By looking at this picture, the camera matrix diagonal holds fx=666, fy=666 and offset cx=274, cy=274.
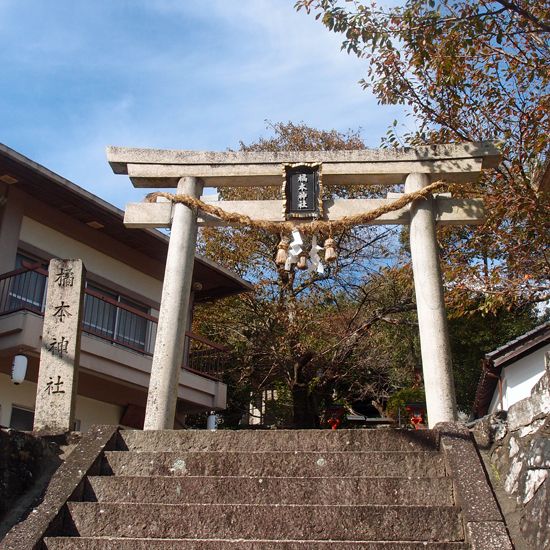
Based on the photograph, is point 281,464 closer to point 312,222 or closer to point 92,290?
point 312,222

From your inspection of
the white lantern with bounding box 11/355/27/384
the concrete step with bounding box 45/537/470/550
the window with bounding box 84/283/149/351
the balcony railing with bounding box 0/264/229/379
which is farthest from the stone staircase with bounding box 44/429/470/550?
the window with bounding box 84/283/149/351

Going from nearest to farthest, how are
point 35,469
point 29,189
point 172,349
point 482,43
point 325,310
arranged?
point 35,469
point 172,349
point 482,43
point 29,189
point 325,310

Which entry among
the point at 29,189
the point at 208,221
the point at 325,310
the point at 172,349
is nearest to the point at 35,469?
the point at 172,349

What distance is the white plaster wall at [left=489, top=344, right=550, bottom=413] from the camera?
15.0 m

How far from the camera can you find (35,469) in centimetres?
605

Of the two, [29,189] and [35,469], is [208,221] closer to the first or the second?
[35,469]

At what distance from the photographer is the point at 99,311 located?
45.0 feet

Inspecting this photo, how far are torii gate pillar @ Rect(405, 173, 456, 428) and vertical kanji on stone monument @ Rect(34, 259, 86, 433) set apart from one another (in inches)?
153

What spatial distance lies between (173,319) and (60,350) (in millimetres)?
1407

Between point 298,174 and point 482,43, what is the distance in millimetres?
3632

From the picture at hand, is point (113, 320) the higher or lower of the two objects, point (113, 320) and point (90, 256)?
the lower

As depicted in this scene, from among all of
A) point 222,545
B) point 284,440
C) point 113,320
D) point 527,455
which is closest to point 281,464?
point 284,440

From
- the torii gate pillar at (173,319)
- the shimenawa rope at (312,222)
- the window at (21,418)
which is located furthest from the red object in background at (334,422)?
the torii gate pillar at (173,319)

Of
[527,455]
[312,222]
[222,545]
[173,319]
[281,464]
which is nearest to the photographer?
[222,545]
